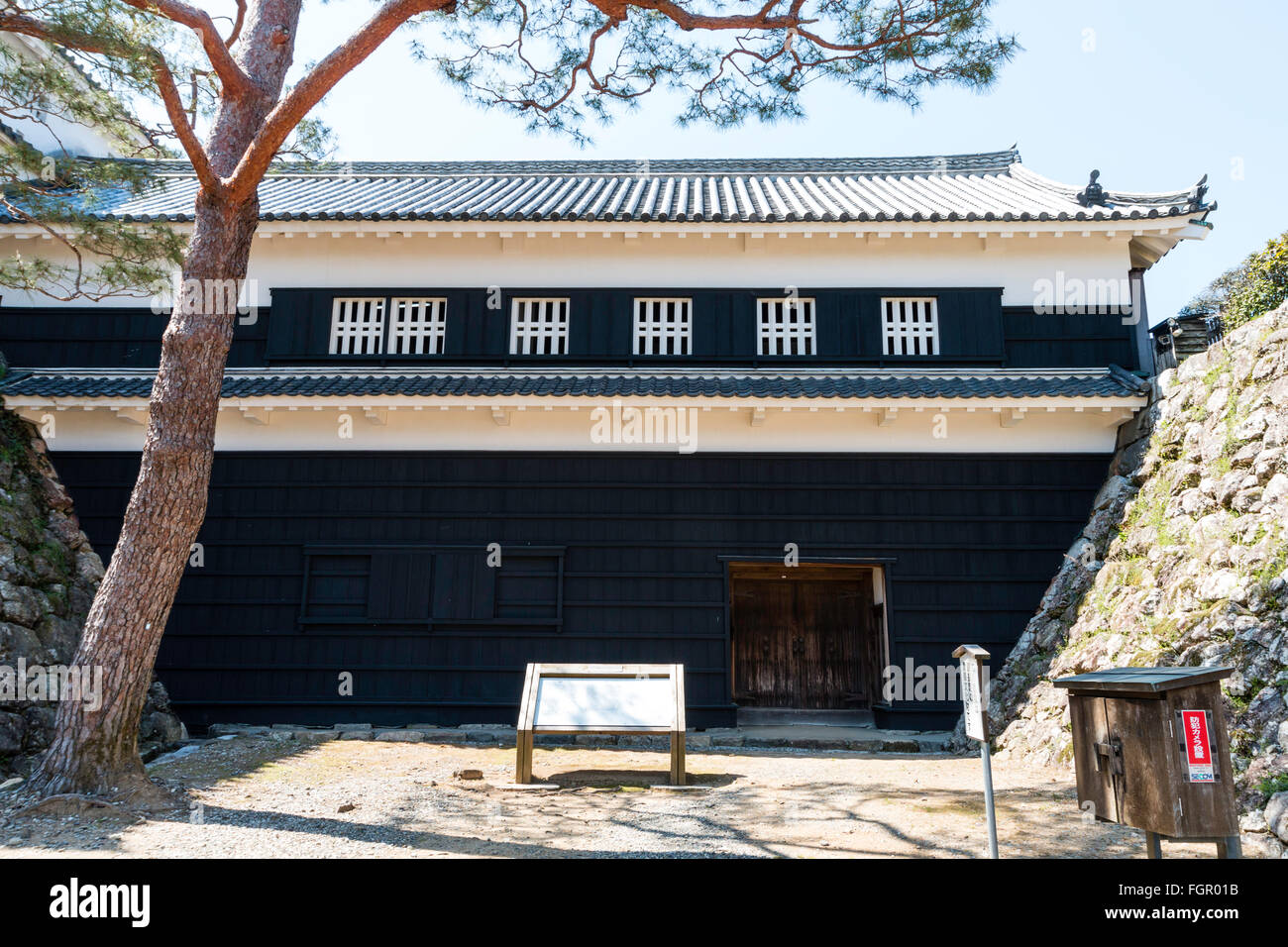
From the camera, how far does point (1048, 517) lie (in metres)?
10.3

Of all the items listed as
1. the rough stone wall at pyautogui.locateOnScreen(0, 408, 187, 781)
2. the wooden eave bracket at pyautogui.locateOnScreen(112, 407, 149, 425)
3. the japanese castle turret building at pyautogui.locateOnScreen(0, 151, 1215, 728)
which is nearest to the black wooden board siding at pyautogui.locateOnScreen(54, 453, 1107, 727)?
the japanese castle turret building at pyautogui.locateOnScreen(0, 151, 1215, 728)

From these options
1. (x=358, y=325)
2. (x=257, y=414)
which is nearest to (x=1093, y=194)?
(x=358, y=325)

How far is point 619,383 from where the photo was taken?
1028 cm

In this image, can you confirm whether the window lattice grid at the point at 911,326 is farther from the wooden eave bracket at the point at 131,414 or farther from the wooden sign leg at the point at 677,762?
the wooden eave bracket at the point at 131,414

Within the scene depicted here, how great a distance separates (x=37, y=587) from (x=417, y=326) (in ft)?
18.4

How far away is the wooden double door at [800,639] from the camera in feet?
43.0

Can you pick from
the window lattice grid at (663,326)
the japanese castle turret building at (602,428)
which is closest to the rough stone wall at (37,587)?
the japanese castle turret building at (602,428)

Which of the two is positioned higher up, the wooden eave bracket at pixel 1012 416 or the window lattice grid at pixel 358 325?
the window lattice grid at pixel 358 325

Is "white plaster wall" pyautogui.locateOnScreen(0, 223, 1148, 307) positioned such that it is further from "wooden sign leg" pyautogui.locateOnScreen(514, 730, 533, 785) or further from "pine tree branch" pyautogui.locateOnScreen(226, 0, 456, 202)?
"wooden sign leg" pyautogui.locateOnScreen(514, 730, 533, 785)

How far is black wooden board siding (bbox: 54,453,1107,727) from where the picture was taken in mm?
10062

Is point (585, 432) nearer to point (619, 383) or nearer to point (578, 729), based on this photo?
point (619, 383)

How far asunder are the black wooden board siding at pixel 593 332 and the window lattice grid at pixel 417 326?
14cm

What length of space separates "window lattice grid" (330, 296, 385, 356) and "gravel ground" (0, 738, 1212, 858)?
→ 5626 millimetres

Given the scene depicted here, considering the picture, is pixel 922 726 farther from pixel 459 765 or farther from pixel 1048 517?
pixel 459 765
